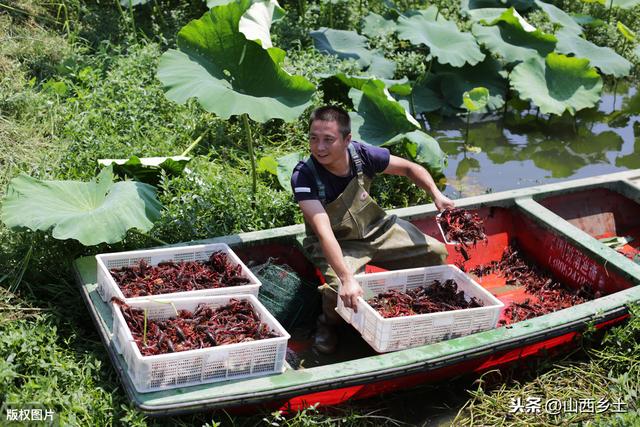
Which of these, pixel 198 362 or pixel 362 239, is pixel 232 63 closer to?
pixel 362 239

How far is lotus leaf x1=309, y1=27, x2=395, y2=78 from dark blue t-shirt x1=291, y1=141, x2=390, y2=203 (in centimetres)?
362

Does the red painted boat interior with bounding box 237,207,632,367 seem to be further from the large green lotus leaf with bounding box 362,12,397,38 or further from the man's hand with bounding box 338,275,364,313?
the large green lotus leaf with bounding box 362,12,397,38

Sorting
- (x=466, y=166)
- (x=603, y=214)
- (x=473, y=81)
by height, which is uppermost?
(x=473, y=81)

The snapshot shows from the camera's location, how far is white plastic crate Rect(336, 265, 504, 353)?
4453 millimetres

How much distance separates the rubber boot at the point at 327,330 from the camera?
16.2 ft

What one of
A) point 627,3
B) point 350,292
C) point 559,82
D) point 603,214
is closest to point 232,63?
point 350,292

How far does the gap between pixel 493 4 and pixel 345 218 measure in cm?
679

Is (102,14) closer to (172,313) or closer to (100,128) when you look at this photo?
(100,128)

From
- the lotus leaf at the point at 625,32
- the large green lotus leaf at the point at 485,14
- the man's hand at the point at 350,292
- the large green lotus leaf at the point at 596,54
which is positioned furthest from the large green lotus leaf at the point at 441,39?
the man's hand at the point at 350,292

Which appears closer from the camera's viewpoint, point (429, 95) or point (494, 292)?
point (494, 292)

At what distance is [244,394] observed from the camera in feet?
13.2

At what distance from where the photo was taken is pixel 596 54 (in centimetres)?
975

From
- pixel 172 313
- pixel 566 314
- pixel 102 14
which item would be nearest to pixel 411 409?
pixel 566 314

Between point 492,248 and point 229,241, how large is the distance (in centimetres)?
201
